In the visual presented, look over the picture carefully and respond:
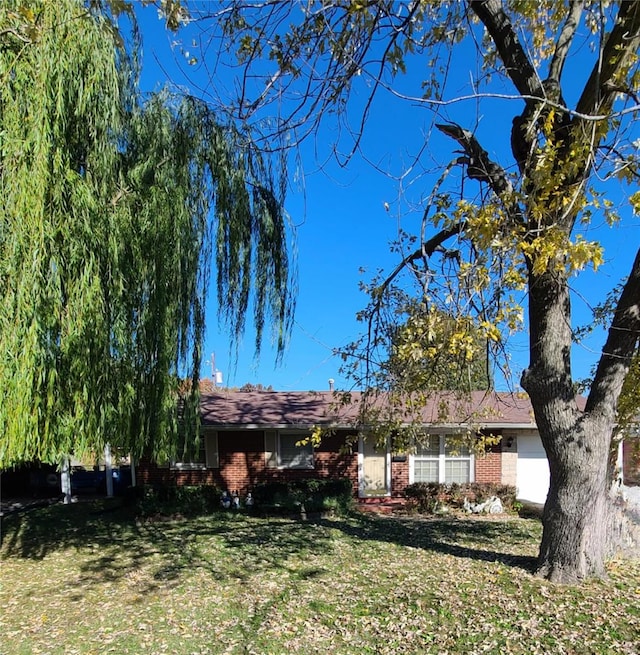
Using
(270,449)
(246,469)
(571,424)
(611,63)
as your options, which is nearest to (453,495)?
(270,449)

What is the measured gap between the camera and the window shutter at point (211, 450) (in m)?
14.7

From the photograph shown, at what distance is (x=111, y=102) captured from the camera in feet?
19.6

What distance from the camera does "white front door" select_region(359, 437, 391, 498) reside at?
14.8 metres

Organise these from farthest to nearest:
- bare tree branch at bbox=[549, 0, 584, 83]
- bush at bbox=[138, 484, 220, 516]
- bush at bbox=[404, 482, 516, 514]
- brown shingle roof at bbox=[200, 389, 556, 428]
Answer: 1. brown shingle roof at bbox=[200, 389, 556, 428]
2. bush at bbox=[404, 482, 516, 514]
3. bush at bbox=[138, 484, 220, 516]
4. bare tree branch at bbox=[549, 0, 584, 83]

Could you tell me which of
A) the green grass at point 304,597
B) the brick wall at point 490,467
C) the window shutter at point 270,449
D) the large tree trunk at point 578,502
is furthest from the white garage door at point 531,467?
the large tree trunk at point 578,502

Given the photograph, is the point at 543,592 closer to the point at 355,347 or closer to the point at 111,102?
the point at 355,347

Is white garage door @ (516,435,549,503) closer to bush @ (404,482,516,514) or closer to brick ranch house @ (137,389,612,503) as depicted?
brick ranch house @ (137,389,612,503)

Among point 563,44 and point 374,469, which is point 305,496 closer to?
point 374,469

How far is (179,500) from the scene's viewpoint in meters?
13.0

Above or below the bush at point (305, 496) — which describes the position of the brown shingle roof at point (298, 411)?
above

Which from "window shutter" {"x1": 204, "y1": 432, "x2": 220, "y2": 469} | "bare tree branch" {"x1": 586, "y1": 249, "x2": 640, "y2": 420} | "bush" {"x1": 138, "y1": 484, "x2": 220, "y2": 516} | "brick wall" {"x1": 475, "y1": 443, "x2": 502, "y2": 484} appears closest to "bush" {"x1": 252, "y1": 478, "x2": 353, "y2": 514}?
"bush" {"x1": 138, "y1": 484, "x2": 220, "y2": 516}

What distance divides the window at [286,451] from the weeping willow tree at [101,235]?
23.4 feet

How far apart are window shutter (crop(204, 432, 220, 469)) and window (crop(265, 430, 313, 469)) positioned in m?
1.36

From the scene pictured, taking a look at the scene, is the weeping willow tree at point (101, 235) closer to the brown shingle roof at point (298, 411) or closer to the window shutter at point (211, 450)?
the brown shingle roof at point (298, 411)
